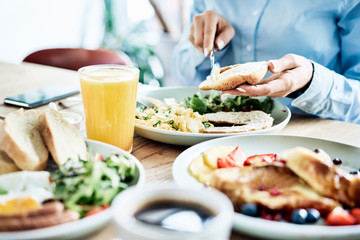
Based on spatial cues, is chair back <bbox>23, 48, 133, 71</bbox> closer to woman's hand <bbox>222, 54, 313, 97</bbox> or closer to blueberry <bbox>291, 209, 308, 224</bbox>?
woman's hand <bbox>222, 54, 313, 97</bbox>

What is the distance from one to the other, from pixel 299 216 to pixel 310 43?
1483 mm

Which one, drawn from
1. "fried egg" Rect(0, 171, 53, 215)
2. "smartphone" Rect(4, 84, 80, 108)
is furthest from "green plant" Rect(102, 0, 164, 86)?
"fried egg" Rect(0, 171, 53, 215)

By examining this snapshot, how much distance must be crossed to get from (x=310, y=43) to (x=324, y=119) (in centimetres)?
54

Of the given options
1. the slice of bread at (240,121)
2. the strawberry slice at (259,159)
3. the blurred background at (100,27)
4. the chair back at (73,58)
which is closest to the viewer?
the strawberry slice at (259,159)

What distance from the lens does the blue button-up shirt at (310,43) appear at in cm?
171

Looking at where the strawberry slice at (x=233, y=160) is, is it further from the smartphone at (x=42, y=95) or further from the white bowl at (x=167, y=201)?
the smartphone at (x=42, y=95)

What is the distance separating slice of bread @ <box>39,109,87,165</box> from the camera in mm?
988

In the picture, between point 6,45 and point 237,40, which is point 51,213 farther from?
point 6,45

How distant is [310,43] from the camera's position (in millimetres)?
2020

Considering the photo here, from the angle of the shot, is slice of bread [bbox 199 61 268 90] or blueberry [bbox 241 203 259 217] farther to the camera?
slice of bread [bbox 199 61 268 90]

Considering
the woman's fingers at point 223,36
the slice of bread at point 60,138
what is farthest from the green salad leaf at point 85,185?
the woman's fingers at point 223,36

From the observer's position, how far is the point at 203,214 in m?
0.64

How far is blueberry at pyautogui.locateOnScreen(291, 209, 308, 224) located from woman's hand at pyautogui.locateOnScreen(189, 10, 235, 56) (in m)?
1.18

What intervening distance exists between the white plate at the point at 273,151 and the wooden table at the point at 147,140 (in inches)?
2.8
